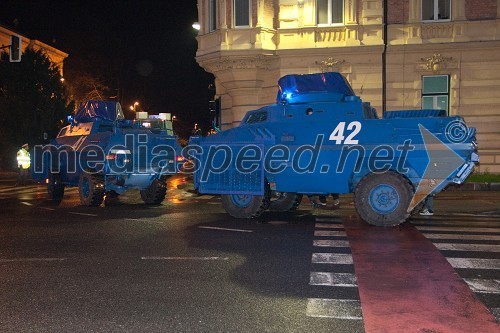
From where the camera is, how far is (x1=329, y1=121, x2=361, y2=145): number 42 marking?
1108cm

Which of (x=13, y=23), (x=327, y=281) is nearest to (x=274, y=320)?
(x=327, y=281)

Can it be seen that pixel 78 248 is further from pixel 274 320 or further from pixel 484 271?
pixel 484 271

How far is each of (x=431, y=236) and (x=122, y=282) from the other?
552 centimetres

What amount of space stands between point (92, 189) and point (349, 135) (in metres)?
6.94

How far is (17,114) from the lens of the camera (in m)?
35.8

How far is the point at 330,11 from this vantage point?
2233 centimetres

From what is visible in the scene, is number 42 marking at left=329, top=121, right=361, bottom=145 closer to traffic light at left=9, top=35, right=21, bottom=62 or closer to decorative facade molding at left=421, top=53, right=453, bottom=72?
decorative facade molding at left=421, top=53, right=453, bottom=72

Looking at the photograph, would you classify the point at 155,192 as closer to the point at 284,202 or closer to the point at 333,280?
the point at 284,202

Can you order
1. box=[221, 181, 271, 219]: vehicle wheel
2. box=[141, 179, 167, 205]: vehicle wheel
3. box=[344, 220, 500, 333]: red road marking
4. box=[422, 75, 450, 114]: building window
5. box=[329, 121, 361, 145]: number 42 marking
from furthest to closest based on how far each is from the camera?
box=[422, 75, 450, 114]: building window, box=[141, 179, 167, 205]: vehicle wheel, box=[221, 181, 271, 219]: vehicle wheel, box=[329, 121, 361, 145]: number 42 marking, box=[344, 220, 500, 333]: red road marking

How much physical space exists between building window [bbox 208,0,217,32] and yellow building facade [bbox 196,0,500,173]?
51cm

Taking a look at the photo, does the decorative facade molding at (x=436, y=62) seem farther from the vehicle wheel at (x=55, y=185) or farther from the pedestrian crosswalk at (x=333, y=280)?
the vehicle wheel at (x=55, y=185)

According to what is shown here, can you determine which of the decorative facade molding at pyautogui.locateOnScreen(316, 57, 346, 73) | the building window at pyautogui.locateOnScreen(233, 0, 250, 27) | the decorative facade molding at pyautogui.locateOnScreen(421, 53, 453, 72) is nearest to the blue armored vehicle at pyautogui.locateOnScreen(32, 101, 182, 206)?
the building window at pyautogui.locateOnScreen(233, 0, 250, 27)

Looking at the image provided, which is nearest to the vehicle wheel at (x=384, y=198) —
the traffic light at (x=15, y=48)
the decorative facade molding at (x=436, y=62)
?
the decorative facade molding at (x=436, y=62)

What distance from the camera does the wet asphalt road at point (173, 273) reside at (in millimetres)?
5266
